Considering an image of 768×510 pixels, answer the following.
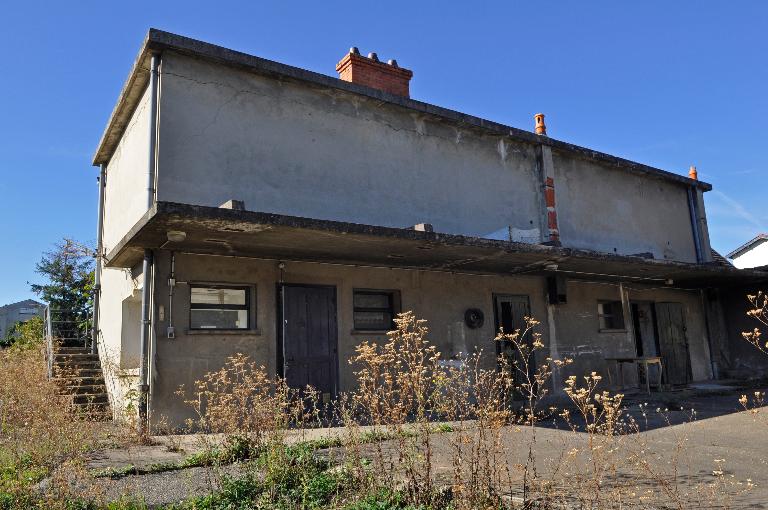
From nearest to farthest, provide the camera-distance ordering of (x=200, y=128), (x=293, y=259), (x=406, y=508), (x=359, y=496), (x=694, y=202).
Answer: (x=406, y=508) < (x=359, y=496) < (x=200, y=128) < (x=293, y=259) < (x=694, y=202)

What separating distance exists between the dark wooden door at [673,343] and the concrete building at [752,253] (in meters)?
20.2

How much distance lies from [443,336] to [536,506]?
7612 mm

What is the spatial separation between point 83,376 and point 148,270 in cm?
426

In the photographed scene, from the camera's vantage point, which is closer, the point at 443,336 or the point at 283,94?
the point at 283,94

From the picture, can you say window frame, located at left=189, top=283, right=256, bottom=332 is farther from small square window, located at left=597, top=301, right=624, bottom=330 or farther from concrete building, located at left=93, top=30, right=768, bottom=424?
small square window, located at left=597, top=301, right=624, bottom=330

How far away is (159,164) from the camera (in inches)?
361

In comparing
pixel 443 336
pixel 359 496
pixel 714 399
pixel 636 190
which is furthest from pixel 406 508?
pixel 636 190

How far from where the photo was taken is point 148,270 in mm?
9000

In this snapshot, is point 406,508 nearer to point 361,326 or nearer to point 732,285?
point 361,326

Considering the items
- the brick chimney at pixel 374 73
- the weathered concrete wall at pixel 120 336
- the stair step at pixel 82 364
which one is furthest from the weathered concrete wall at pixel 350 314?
the stair step at pixel 82 364

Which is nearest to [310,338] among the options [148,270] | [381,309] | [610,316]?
[381,309]

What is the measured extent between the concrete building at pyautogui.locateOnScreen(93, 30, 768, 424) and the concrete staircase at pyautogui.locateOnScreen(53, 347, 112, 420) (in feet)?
1.20

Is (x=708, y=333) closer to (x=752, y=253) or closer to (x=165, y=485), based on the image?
(x=165, y=485)

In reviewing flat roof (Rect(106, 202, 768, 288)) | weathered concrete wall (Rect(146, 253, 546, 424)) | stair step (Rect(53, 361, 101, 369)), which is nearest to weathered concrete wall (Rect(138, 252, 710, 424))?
weathered concrete wall (Rect(146, 253, 546, 424))
